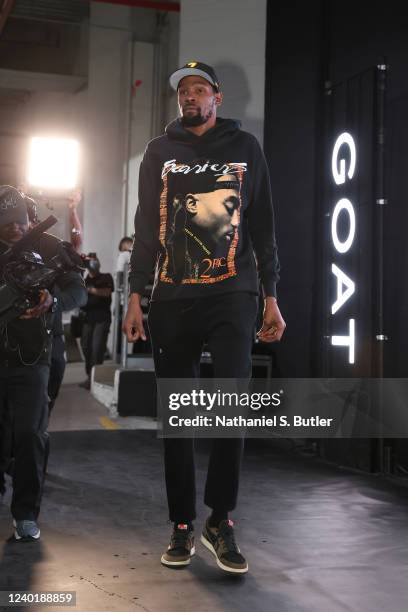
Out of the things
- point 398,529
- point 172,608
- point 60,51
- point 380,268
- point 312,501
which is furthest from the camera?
point 60,51

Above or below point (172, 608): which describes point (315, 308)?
above

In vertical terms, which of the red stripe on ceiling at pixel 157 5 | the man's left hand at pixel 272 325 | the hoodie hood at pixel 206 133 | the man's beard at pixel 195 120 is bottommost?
the man's left hand at pixel 272 325

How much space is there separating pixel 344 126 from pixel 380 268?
1.04m

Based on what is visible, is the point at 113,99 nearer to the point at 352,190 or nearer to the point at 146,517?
the point at 352,190

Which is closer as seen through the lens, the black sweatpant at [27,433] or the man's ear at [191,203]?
the man's ear at [191,203]

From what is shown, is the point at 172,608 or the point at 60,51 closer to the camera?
the point at 172,608

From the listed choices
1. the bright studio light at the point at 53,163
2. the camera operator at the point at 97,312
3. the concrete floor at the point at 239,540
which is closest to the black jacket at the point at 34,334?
the concrete floor at the point at 239,540

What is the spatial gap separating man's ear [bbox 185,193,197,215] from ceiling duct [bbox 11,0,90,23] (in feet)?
38.0

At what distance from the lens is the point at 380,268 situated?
4906mm

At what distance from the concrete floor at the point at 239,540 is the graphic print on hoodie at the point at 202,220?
1.00 metres

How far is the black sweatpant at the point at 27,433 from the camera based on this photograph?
304 cm

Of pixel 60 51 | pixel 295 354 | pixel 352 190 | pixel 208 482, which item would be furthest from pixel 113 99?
pixel 208 482

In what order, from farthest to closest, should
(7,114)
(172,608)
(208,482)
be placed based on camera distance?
(7,114) → (208,482) → (172,608)

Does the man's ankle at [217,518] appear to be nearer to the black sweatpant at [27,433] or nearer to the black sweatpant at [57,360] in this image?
the black sweatpant at [27,433]
